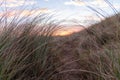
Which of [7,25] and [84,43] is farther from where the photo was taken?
[84,43]

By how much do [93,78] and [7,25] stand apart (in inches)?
43.6

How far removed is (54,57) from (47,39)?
1.01 ft

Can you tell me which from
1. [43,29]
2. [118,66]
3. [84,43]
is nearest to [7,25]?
[43,29]

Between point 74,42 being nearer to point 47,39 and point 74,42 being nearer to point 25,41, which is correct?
point 47,39

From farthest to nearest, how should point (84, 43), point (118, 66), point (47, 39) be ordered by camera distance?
point (84, 43)
point (47, 39)
point (118, 66)

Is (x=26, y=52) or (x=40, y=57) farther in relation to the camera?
(x=40, y=57)

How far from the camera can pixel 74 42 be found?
6.30 m

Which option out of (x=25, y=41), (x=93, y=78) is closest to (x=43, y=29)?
(x=25, y=41)

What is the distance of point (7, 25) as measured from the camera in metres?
3.75

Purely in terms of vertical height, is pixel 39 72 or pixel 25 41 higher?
pixel 25 41

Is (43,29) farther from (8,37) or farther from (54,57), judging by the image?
(8,37)

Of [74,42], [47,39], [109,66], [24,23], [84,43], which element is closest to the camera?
[109,66]

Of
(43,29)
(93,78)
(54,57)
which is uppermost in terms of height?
(43,29)

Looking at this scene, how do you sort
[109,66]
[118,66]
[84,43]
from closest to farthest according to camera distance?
[118,66]
[109,66]
[84,43]
